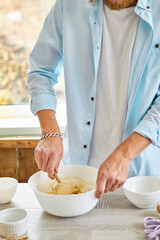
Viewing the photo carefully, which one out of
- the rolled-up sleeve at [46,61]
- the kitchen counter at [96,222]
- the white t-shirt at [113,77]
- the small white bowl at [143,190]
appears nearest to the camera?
the kitchen counter at [96,222]

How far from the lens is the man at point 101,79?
57.4 inches

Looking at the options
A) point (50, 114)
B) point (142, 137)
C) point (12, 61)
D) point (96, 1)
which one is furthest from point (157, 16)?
point (12, 61)

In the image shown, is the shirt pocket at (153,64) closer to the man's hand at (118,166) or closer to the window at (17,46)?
the man's hand at (118,166)

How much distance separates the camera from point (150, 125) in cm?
138

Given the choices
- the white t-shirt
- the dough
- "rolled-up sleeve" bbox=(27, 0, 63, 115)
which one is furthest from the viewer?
"rolled-up sleeve" bbox=(27, 0, 63, 115)

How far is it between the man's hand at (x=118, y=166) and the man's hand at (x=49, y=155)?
22cm

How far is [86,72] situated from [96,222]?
2.31ft

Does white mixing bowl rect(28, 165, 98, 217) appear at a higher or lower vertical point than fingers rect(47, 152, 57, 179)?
lower

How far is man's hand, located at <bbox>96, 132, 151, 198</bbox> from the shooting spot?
1.22 m

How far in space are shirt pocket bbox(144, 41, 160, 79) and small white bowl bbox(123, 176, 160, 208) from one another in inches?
18.0

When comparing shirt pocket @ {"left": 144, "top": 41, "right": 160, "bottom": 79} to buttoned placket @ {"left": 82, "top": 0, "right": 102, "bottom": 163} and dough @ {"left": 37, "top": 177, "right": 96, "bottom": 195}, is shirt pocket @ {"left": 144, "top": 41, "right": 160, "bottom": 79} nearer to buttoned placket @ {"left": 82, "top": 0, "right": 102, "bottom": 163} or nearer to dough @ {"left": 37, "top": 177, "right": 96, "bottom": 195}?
buttoned placket @ {"left": 82, "top": 0, "right": 102, "bottom": 163}

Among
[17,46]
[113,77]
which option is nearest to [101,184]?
[113,77]

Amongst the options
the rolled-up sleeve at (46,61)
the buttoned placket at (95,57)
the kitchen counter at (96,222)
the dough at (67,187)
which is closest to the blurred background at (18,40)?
the rolled-up sleeve at (46,61)

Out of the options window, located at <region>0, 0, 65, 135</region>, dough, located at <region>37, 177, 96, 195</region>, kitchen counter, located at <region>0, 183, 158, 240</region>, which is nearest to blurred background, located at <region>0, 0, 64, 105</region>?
window, located at <region>0, 0, 65, 135</region>
